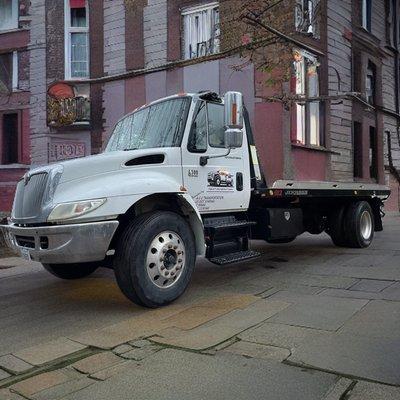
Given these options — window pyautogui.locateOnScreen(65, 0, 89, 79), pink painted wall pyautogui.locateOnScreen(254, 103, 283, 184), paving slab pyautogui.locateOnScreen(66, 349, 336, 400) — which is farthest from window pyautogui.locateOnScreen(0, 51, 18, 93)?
paving slab pyautogui.locateOnScreen(66, 349, 336, 400)

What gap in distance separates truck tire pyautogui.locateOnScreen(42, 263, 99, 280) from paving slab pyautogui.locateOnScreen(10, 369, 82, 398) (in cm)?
312

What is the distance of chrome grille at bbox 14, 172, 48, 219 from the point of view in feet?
18.1

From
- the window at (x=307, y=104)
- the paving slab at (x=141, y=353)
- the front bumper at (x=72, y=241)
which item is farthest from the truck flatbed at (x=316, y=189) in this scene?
the window at (x=307, y=104)

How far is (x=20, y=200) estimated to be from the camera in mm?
6016

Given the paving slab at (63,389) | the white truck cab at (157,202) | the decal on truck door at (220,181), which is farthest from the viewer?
the decal on truck door at (220,181)

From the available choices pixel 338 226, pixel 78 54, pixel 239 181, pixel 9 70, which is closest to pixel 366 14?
pixel 78 54

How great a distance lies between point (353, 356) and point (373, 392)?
2.12ft

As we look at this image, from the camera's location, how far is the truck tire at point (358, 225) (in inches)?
382

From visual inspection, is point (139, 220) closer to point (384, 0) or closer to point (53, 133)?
point (53, 133)

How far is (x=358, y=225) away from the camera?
384 inches

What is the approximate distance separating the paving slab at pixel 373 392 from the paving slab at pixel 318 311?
1237 mm

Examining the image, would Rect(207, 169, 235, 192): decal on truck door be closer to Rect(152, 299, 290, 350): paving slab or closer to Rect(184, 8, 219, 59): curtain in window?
Rect(152, 299, 290, 350): paving slab

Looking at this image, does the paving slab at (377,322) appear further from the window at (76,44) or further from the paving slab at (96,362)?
the window at (76,44)

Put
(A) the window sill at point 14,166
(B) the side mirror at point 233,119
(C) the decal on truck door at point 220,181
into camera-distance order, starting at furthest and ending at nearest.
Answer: (A) the window sill at point 14,166
(C) the decal on truck door at point 220,181
(B) the side mirror at point 233,119
